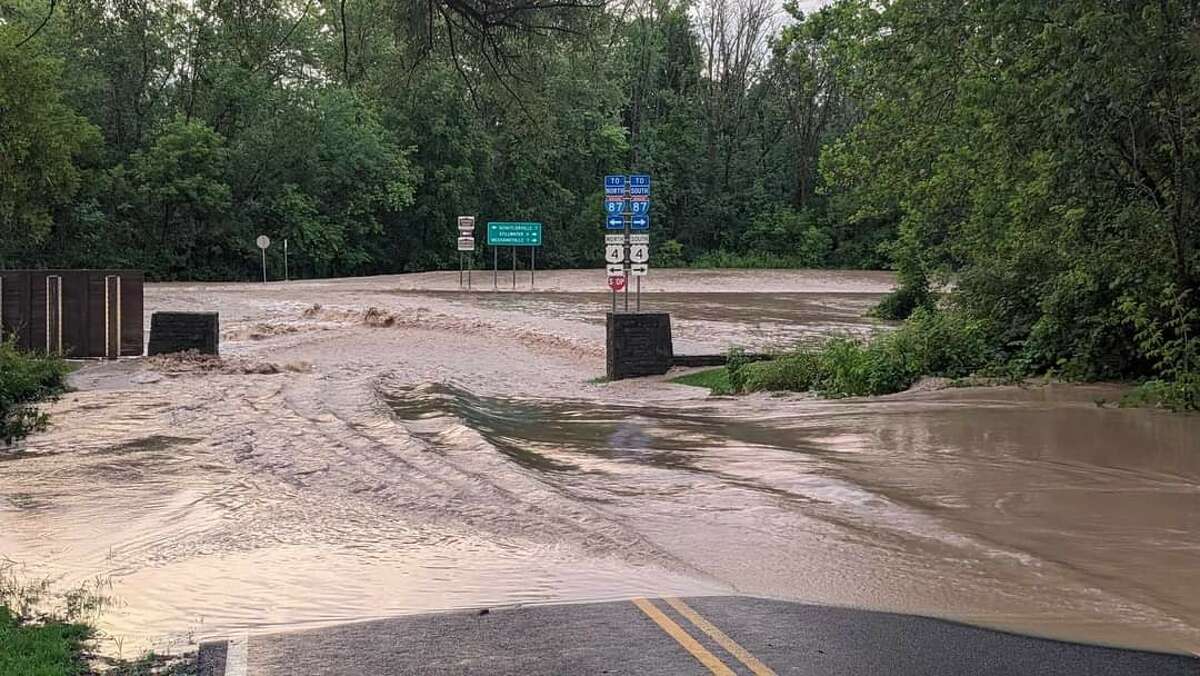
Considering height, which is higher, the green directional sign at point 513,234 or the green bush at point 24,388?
the green directional sign at point 513,234

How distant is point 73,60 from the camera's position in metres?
56.7

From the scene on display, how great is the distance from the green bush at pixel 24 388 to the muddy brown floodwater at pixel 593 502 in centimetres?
39

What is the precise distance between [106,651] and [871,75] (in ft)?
54.9

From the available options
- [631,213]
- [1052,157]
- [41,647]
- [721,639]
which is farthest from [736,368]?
[41,647]

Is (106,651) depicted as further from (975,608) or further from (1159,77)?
(1159,77)

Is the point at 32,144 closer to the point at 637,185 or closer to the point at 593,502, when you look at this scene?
the point at 637,185

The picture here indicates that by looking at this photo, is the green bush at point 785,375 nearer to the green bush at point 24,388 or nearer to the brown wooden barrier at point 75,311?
the green bush at point 24,388

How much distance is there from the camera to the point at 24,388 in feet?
57.7

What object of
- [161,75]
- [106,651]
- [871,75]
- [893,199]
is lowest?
[106,651]

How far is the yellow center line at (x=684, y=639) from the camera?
624cm

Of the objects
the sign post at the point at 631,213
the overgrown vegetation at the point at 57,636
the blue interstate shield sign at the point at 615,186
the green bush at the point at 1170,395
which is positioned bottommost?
the overgrown vegetation at the point at 57,636

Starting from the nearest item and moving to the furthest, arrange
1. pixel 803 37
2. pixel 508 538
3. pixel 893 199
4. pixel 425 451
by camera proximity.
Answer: pixel 508 538 → pixel 425 451 → pixel 803 37 → pixel 893 199

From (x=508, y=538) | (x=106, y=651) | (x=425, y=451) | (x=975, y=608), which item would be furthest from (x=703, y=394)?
(x=106, y=651)

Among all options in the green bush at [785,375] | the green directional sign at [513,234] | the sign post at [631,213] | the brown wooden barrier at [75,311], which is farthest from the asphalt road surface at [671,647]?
the green directional sign at [513,234]
